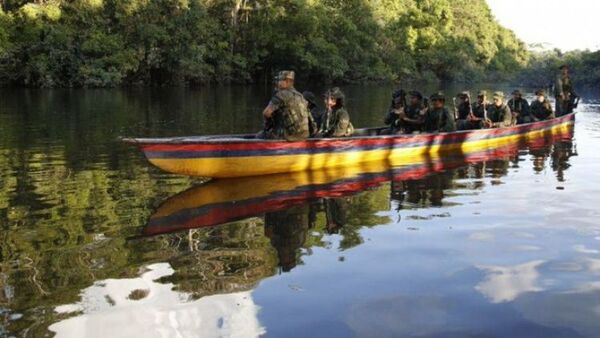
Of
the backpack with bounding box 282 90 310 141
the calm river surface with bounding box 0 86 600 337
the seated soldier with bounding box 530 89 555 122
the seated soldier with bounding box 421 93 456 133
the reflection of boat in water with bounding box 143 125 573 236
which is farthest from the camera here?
the seated soldier with bounding box 530 89 555 122

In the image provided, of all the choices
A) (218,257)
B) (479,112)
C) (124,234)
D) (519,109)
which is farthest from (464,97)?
(218,257)

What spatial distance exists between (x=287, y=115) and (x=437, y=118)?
5.13m

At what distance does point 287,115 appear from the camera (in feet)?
37.1

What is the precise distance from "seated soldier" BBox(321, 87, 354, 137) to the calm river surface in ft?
3.26

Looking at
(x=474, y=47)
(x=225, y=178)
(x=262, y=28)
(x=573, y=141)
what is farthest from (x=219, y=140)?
(x=474, y=47)

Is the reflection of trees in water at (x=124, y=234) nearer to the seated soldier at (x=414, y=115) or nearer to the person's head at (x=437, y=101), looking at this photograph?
the seated soldier at (x=414, y=115)

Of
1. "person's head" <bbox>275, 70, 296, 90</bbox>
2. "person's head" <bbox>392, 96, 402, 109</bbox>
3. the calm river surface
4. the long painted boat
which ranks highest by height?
"person's head" <bbox>275, 70, 296, 90</bbox>

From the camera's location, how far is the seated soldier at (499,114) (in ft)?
57.1

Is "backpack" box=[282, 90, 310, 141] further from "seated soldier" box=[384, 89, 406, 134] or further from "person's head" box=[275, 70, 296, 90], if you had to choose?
"seated soldier" box=[384, 89, 406, 134]

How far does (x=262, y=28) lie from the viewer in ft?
178

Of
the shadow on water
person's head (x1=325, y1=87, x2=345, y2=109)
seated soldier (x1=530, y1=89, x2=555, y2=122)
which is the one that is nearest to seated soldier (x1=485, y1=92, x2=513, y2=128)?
seated soldier (x1=530, y1=89, x2=555, y2=122)

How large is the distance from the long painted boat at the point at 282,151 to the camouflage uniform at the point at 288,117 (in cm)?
21

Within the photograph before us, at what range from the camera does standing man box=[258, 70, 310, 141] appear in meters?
11.0

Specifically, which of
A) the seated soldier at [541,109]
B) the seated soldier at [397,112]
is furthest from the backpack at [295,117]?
the seated soldier at [541,109]
